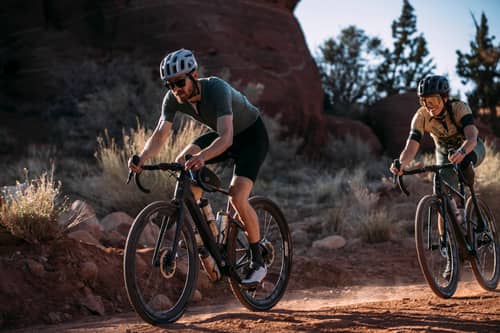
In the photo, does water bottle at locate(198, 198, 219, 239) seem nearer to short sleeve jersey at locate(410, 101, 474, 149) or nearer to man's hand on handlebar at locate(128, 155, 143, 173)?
man's hand on handlebar at locate(128, 155, 143, 173)

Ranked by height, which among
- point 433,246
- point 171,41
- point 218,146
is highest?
point 171,41

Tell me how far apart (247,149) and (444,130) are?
2341mm

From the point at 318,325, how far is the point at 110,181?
687cm

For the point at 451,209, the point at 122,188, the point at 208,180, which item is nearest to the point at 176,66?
the point at 208,180

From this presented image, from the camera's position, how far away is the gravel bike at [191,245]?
449 cm

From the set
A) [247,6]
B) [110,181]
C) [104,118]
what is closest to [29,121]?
[104,118]

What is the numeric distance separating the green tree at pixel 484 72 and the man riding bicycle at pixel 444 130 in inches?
951

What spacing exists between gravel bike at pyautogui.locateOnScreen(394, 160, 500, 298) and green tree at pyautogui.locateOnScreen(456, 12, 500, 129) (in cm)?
2405

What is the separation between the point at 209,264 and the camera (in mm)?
5066

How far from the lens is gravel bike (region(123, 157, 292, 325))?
14.7ft

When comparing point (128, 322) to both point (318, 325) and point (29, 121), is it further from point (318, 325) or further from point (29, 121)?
point (29, 121)

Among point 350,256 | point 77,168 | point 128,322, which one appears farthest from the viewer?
point 77,168

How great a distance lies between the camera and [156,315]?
458 cm

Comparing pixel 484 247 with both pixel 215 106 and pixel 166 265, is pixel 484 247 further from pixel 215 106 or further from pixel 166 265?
pixel 166 265
